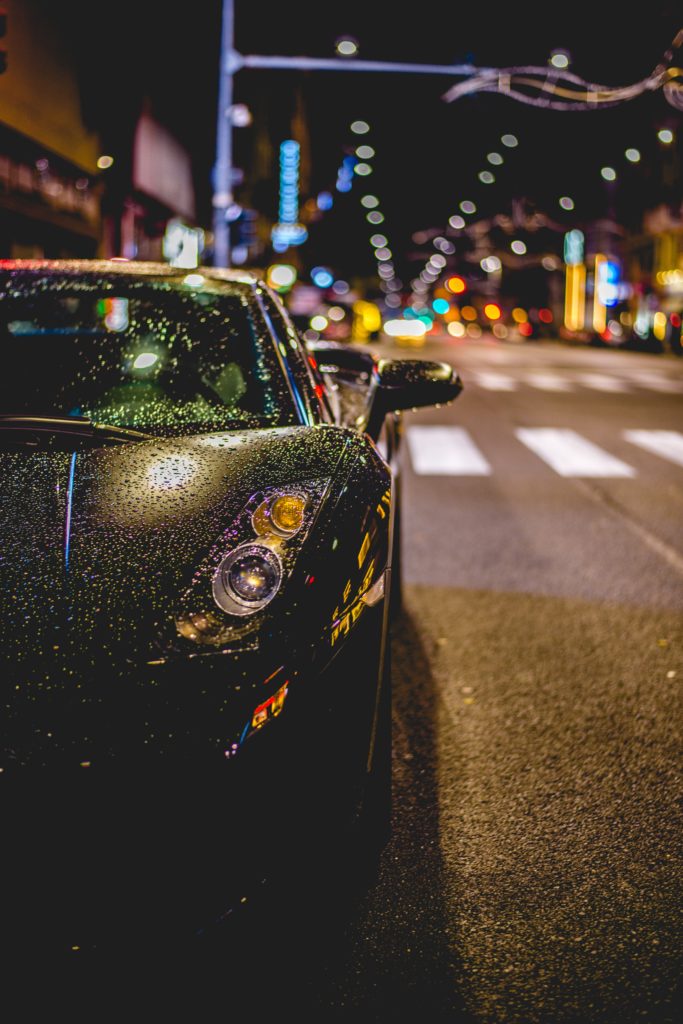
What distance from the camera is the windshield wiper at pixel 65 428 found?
2.66 metres

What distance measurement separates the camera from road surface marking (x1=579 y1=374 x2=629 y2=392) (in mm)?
22781

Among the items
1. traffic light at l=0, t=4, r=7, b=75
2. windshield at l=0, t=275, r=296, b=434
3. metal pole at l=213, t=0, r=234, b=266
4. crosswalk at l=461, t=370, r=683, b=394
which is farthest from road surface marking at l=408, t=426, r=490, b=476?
metal pole at l=213, t=0, r=234, b=266

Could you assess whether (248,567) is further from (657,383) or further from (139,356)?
(657,383)

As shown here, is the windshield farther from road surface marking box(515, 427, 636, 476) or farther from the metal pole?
the metal pole

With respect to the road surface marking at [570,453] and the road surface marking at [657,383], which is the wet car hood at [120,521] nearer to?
the road surface marking at [570,453]

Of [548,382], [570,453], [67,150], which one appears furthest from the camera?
[548,382]

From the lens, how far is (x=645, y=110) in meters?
62.2

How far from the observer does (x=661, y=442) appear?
1281 cm

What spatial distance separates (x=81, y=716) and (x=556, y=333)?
82.1m

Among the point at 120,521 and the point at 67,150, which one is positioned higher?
the point at 67,150

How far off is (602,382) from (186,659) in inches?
955

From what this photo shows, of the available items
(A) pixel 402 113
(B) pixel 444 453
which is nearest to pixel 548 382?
(B) pixel 444 453

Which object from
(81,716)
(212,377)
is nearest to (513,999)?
(81,716)

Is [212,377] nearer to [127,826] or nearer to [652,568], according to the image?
[127,826]
